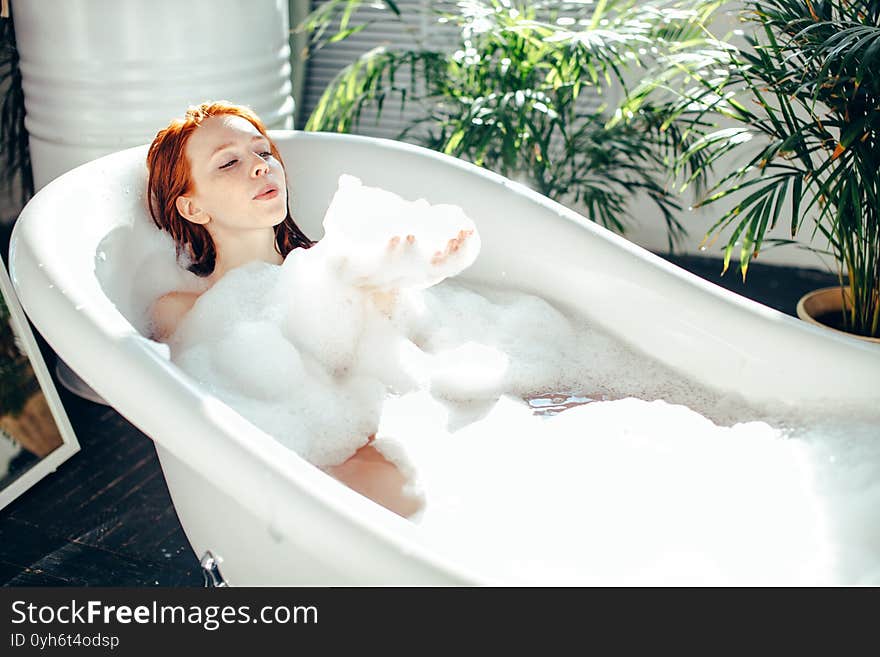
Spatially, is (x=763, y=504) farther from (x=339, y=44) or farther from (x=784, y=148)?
(x=339, y=44)

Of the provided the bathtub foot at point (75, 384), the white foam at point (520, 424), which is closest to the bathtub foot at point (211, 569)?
the white foam at point (520, 424)

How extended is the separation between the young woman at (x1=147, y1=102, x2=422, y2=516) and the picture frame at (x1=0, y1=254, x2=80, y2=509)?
48 cm

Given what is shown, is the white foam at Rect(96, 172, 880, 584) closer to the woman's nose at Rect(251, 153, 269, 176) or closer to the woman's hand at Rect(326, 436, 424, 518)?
the woman's hand at Rect(326, 436, 424, 518)

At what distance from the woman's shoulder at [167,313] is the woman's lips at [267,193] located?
0.21 metres

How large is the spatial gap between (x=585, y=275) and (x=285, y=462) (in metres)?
0.87

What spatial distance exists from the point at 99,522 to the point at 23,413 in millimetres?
282

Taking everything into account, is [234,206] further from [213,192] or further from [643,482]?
[643,482]

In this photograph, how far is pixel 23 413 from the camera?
6.23 ft

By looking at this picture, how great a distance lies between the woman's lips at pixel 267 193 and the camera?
162 cm

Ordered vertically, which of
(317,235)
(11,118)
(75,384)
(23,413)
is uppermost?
(11,118)

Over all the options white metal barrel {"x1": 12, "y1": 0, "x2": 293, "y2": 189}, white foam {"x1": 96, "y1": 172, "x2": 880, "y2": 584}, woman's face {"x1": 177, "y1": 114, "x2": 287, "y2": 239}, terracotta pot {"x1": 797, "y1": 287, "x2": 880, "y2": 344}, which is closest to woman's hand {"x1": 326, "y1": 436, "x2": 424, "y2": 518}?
white foam {"x1": 96, "y1": 172, "x2": 880, "y2": 584}

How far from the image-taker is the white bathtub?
1002mm

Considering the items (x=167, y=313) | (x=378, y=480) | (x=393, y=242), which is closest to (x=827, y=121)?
(x=393, y=242)

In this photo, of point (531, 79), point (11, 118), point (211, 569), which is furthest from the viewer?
point (531, 79)
